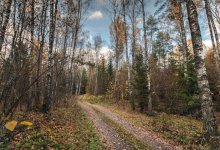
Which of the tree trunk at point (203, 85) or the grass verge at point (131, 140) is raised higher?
the tree trunk at point (203, 85)

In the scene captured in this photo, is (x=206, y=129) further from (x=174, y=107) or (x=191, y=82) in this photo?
(x=174, y=107)

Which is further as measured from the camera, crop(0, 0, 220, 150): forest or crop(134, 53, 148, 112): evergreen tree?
crop(134, 53, 148, 112): evergreen tree

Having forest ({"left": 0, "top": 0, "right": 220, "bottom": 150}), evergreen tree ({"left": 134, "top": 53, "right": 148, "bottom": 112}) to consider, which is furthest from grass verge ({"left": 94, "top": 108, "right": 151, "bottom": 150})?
evergreen tree ({"left": 134, "top": 53, "right": 148, "bottom": 112})

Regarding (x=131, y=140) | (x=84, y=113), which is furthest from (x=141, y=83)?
(x=131, y=140)

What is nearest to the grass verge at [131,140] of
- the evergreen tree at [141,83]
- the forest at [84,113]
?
the forest at [84,113]

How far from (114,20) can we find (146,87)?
35.5ft

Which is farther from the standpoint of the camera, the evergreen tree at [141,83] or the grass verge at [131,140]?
the evergreen tree at [141,83]

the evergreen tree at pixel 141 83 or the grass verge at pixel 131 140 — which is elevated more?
the evergreen tree at pixel 141 83

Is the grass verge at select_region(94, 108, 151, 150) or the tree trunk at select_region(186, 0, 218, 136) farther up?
the tree trunk at select_region(186, 0, 218, 136)

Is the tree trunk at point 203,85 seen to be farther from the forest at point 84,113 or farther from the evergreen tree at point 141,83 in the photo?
the evergreen tree at point 141,83

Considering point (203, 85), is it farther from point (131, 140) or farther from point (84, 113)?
point (84, 113)

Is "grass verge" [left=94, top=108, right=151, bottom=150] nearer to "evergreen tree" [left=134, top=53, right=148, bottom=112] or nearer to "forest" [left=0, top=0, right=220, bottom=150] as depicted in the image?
"forest" [left=0, top=0, right=220, bottom=150]

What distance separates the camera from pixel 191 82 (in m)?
15.6

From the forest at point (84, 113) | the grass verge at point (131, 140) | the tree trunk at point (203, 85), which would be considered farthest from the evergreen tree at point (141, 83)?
the tree trunk at point (203, 85)
